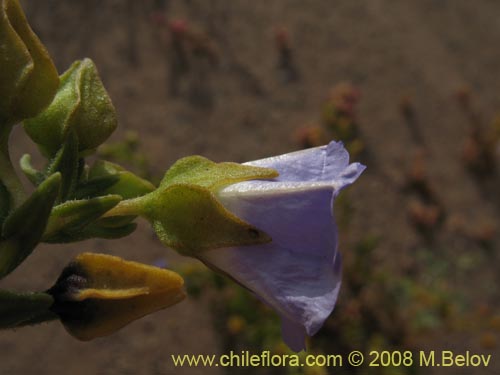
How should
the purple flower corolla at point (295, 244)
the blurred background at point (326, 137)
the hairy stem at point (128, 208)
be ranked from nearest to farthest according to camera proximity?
1. the purple flower corolla at point (295, 244)
2. the hairy stem at point (128, 208)
3. the blurred background at point (326, 137)

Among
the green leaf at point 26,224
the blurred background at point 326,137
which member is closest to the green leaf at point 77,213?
the green leaf at point 26,224

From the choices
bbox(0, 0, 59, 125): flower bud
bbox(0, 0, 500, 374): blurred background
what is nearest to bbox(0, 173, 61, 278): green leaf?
bbox(0, 0, 59, 125): flower bud

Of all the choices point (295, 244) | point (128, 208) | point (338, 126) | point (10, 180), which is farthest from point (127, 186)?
point (338, 126)

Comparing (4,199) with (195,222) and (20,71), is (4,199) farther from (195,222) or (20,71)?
(195,222)

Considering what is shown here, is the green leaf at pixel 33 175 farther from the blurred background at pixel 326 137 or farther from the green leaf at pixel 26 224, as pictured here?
the blurred background at pixel 326 137

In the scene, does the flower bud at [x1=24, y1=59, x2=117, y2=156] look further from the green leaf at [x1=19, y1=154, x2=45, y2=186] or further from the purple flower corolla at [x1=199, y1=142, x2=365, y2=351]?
the purple flower corolla at [x1=199, y1=142, x2=365, y2=351]
